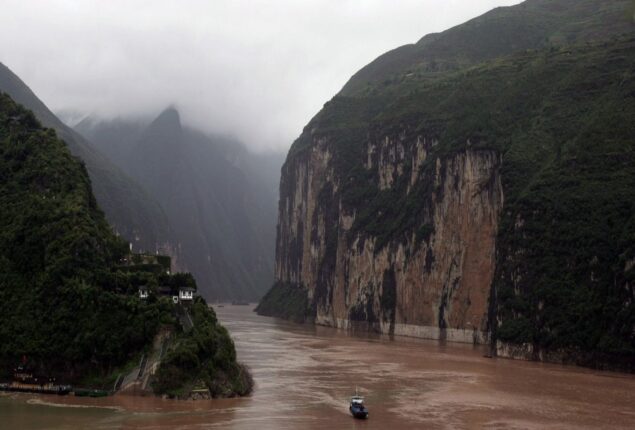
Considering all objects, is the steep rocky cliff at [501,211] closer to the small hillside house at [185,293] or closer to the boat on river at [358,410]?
the boat on river at [358,410]

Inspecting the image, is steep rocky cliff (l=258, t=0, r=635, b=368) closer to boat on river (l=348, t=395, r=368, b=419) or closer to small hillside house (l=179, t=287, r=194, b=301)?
boat on river (l=348, t=395, r=368, b=419)

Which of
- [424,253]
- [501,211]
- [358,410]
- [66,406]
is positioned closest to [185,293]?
[66,406]

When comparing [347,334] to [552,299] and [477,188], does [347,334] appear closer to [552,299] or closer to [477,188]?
[477,188]

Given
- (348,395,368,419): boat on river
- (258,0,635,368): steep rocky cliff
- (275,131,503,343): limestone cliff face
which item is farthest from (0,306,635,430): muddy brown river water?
(275,131,503,343): limestone cliff face

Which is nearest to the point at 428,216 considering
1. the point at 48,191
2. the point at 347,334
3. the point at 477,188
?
the point at 477,188

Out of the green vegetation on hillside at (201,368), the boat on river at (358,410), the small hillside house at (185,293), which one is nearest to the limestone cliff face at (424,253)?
the small hillside house at (185,293)
